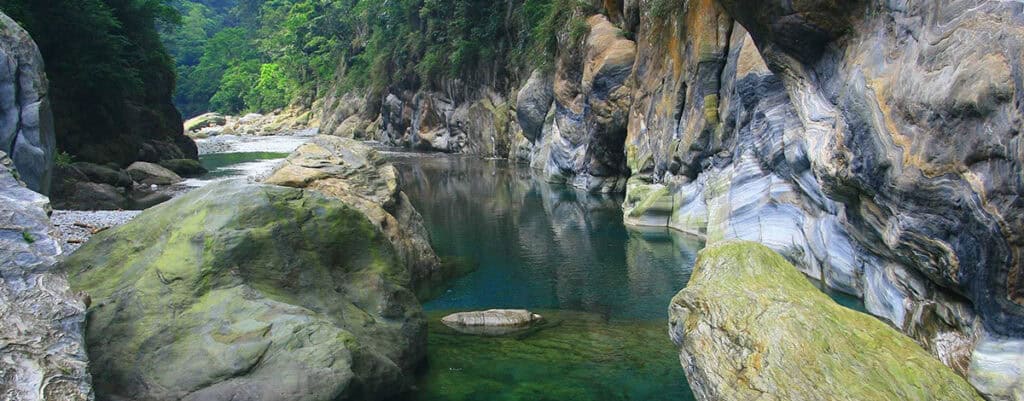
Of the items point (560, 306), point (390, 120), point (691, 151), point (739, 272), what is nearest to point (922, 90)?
point (739, 272)

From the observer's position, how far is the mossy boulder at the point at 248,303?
18.9 ft

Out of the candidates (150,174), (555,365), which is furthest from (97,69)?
(555,365)

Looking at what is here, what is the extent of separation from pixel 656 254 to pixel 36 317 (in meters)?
13.0

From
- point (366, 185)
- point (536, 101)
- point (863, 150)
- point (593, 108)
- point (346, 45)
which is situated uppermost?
point (346, 45)

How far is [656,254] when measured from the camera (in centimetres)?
1602

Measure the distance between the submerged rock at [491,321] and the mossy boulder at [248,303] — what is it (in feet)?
6.54

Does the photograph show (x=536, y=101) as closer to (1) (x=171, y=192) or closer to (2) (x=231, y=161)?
(2) (x=231, y=161)

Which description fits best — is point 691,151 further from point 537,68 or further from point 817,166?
point 537,68

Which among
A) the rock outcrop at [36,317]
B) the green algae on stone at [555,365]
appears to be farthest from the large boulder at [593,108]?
the rock outcrop at [36,317]

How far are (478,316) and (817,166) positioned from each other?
559 centimetres

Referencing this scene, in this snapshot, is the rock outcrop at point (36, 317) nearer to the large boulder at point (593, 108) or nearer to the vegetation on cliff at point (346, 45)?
the large boulder at point (593, 108)

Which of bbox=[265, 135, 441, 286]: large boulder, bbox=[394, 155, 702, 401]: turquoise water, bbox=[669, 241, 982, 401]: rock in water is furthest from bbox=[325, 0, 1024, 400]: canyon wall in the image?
bbox=[265, 135, 441, 286]: large boulder

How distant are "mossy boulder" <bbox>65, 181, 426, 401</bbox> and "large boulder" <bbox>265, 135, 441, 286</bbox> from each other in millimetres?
4289

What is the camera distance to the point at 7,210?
5.17 meters
